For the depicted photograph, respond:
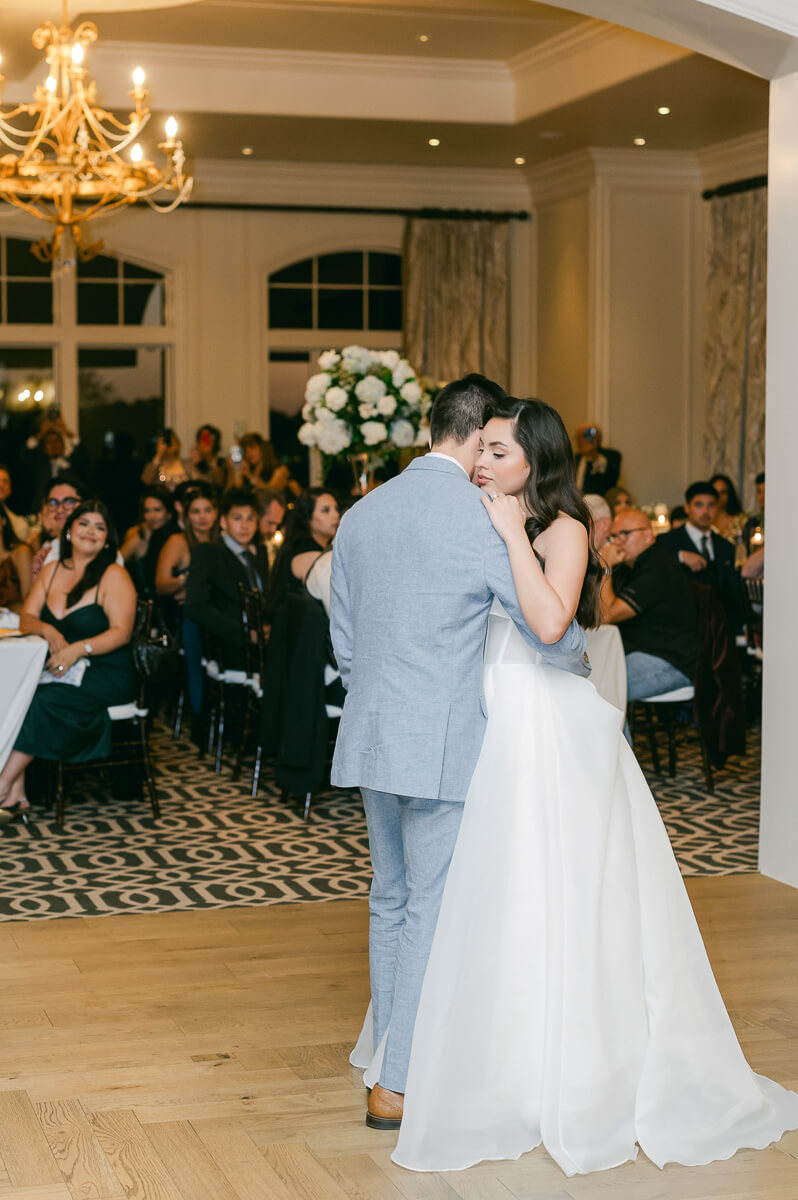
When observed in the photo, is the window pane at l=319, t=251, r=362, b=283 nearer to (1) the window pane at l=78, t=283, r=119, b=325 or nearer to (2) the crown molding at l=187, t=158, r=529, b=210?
(2) the crown molding at l=187, t=158, r=529, b=210

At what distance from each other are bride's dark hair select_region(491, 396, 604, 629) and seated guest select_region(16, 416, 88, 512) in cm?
962

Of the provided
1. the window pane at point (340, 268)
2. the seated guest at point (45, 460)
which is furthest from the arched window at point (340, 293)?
the seated guest at point (45, 460)

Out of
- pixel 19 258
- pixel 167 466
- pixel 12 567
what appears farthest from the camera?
pixel 19 258

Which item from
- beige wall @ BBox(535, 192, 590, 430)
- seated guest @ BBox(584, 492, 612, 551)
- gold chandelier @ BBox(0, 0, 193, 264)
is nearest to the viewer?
Result: seated guest @ BBox(584, 492, 612, 551)

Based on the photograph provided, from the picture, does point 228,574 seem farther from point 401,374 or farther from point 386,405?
point 401,374

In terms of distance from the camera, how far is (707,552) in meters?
8.55

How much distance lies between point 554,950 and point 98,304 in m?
11.5

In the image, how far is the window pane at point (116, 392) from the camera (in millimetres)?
13734

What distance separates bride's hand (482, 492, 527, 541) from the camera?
3.06m

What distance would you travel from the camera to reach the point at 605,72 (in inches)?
400

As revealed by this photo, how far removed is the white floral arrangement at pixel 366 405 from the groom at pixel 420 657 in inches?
153

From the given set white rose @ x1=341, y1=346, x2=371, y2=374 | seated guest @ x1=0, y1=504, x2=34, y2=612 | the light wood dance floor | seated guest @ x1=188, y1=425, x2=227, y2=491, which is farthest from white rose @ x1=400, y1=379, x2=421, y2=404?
seated guest @ x1=188, y1=425, x2=227, y2=491

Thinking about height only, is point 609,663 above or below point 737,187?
below

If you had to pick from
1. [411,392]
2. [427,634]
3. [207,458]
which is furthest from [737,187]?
[427,634]
